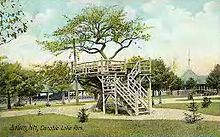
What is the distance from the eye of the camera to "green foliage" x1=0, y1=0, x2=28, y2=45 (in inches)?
242

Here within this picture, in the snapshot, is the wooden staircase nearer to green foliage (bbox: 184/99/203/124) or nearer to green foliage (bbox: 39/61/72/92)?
green foliage (bbox: 39/61/72/92)

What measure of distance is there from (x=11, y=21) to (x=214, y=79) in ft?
6.27

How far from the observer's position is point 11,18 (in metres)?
6.16

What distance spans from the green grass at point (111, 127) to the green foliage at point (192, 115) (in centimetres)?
5

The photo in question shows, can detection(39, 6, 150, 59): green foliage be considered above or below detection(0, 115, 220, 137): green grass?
above

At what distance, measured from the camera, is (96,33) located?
6.20 m

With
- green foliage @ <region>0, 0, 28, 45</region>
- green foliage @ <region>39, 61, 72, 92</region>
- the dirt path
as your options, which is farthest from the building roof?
green foliage @ <region>0, 0, 28, 45</region>

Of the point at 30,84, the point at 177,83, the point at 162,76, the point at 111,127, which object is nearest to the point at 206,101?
the point at 177,83

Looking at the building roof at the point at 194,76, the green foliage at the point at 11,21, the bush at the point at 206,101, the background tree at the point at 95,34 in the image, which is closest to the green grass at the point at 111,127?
the bush at the point at 206,101

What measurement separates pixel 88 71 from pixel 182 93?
93cm

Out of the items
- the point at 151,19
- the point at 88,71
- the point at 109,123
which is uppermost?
the point at 151,19

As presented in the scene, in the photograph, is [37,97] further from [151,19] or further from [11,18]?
[151,19]

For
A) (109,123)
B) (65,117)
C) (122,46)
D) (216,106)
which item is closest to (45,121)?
(65,117)

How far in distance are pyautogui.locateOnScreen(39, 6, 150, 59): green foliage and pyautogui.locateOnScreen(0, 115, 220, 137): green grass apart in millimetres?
635
